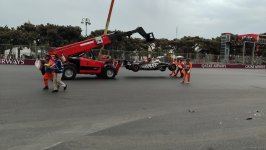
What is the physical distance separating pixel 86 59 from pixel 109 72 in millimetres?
1667

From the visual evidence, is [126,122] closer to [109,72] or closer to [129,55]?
[109,72]

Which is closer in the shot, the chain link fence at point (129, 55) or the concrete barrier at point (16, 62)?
the concrete barrier at point (16, 62)

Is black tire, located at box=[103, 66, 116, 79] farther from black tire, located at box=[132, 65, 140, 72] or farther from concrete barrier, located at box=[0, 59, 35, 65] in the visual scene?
concrete barrier, located at box=[0, 59, 35, 65]

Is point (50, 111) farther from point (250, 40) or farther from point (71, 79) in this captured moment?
point (250, 40)

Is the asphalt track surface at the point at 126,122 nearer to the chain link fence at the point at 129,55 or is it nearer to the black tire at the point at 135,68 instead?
the black tire at the point at 135,68

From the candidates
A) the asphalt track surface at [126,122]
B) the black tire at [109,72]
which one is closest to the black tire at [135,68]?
the black tire at [109,72]

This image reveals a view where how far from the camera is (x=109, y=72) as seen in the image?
1941cm

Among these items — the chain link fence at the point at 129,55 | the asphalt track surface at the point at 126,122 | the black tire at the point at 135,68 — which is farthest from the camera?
the chain link fence at the point at 129,55

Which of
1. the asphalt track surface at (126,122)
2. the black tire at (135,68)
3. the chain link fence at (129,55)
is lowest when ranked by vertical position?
the asphalt track surface at (126,122)

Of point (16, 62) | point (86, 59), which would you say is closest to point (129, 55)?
point (16, 62)

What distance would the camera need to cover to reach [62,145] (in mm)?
5598

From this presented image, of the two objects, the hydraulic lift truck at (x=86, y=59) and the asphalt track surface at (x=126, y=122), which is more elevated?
the hydraulic lift truck at (x=86, y=59)

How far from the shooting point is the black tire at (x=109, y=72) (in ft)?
63.3

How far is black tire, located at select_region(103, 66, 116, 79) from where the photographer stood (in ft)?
63.3
